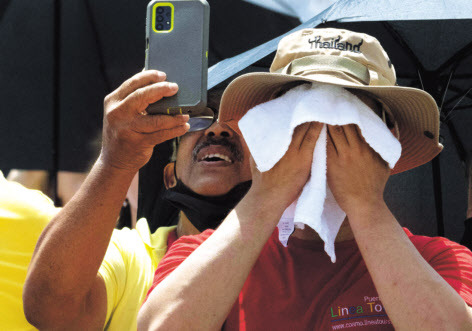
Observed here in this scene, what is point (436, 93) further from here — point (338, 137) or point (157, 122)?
point (157, 122)

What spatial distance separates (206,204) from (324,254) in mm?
1187

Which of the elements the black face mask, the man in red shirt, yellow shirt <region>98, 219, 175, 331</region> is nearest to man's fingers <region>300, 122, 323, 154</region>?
the man in red shirt

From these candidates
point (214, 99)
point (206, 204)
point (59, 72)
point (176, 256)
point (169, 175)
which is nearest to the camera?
point (176, 256)

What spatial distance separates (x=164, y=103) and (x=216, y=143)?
58.1 inches

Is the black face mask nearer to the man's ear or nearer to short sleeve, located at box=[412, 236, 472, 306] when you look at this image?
the man's ear

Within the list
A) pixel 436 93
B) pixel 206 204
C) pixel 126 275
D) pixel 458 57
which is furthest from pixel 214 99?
pixel 458 57

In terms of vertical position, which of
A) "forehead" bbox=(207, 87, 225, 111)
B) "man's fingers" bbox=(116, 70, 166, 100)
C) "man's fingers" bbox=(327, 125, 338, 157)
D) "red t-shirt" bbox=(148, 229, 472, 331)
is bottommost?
"red t-shirt" bbox=(148, 229, 472, 331)

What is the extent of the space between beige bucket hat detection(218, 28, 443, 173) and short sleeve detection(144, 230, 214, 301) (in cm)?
43

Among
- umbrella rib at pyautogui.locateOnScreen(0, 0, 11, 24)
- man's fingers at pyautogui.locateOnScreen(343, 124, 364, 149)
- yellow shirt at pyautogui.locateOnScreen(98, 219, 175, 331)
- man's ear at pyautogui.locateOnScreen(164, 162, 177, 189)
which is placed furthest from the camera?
umbrella rib at pyautogui.locateOnScreen(0, 0, 11, 24)

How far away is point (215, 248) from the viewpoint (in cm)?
144

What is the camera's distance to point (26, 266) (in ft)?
7.10

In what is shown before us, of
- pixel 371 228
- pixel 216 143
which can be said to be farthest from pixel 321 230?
pixel 216 143

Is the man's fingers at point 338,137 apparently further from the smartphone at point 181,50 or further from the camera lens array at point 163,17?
the camera lens array at point 163,17

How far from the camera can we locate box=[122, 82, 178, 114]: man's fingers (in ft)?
4.79
